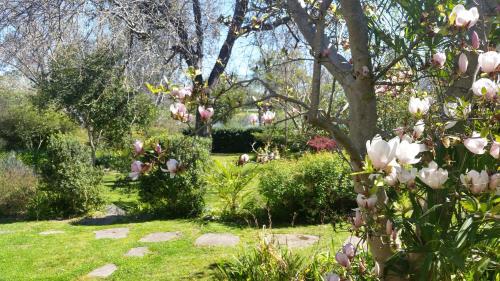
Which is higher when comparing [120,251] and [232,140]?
[232,140]

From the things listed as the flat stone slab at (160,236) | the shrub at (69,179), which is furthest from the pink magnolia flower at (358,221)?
the shrub at (69,179)

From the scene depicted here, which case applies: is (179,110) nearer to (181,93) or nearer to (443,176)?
(181,93)

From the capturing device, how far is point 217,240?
593 centimetres

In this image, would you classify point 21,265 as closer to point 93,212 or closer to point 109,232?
point 109,232

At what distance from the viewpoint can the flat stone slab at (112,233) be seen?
21.3 ft

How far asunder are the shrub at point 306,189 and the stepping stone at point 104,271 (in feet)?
8.64

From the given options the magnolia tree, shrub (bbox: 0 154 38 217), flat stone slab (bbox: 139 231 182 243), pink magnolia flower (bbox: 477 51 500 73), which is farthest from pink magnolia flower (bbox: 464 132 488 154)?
shrub (bbox: 0 154 38 217)

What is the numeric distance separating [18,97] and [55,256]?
1634cm

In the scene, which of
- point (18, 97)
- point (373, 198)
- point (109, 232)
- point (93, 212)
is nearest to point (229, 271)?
point (373, 198)

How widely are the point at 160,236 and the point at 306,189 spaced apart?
6.86 ft

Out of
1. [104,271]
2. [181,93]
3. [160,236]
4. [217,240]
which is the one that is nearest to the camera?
[181,93]

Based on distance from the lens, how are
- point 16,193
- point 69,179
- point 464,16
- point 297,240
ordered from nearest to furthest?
1. point 464,16
2. point 297,240
3. point 69,179
4. point 16,193

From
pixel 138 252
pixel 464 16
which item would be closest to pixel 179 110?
pixel 464 16

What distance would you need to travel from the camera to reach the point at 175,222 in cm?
726
